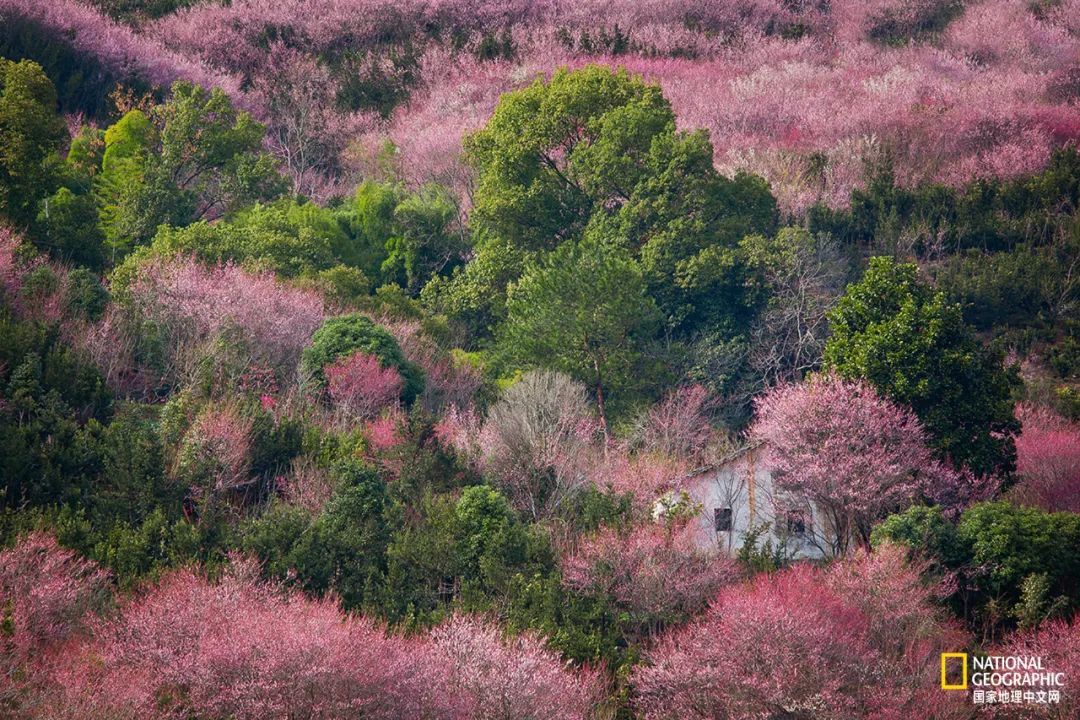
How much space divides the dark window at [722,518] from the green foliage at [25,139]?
1671 centimetres

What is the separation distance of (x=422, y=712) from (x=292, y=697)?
168 cm

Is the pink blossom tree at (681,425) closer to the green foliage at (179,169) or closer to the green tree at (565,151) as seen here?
the green tree at (565,151)

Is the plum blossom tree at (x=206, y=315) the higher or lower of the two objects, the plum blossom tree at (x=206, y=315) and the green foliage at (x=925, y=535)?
the higher

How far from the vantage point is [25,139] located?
34938 mm

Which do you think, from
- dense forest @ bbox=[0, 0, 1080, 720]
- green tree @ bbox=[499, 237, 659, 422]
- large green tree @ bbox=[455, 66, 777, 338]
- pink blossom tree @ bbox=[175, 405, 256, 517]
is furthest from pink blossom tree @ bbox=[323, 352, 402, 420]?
large green tree @ bbox=[455, 66, 777, 338]

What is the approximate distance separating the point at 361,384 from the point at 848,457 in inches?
387

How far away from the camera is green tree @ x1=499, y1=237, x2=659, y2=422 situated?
3431 centimetres

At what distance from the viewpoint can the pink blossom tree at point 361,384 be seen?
31.2 m

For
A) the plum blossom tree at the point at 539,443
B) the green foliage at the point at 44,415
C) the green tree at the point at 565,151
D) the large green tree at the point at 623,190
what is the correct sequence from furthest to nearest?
the green tree at the point at 565,151
the large green tree at the point at 623,190
the plum blossom tree at the point at 539,443
the green foliage at the point at 44,415

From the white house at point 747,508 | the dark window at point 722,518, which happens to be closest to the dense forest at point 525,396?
the dark window at point 722,518

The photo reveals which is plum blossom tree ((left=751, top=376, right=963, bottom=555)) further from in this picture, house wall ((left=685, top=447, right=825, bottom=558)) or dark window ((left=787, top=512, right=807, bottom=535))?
house wall ((left=685, top=447, right=825, bottom=558))

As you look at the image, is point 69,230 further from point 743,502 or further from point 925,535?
point 925,535

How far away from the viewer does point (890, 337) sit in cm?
2920

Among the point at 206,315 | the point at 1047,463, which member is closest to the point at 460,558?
the point at 206,315
